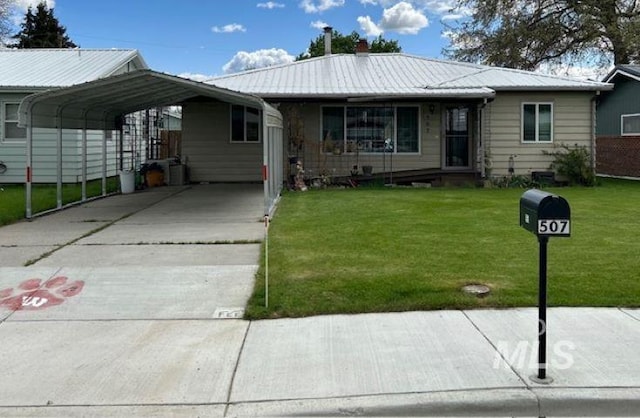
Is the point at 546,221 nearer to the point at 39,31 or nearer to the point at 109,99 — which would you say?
the point at 109,99

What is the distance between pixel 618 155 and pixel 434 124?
29.9 feet

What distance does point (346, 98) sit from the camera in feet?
60.5

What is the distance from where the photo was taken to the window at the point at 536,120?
19625 mm

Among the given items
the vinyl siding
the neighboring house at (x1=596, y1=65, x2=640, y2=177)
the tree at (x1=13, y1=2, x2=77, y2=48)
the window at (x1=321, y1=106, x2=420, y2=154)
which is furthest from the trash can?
the tree at (x1=13, y1=2, x2=77, y2=48)

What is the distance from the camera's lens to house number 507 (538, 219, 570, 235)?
4238mm

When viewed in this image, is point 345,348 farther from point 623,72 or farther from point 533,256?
point 623,72

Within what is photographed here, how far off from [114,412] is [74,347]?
4.63 ft

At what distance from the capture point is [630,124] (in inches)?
926

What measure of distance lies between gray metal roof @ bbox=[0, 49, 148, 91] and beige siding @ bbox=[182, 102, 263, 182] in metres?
3.44

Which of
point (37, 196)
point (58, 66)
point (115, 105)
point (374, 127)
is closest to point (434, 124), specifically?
point (374, 127)

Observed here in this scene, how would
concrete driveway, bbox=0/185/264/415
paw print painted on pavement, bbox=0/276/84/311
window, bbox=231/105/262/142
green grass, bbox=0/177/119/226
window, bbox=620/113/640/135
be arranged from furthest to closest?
window, bbox=620/113/640/135
window, bbox=231/105/262/142
green grass, bbox=0/177/119/226
paw print painted on pavement, bbox=0/276/84/311
concrete driveway, bbox=0/185/264/415

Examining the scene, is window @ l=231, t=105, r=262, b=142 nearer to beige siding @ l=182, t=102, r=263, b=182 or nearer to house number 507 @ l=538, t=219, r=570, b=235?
beige siding @ l=182, t=102, r=263, b=182

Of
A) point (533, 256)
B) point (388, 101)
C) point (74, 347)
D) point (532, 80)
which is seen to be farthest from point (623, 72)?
point (74, 347)

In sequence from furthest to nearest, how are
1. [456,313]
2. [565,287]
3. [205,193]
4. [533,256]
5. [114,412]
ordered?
[205,193], [533,256], [565,287], [456,313], [114,412]
